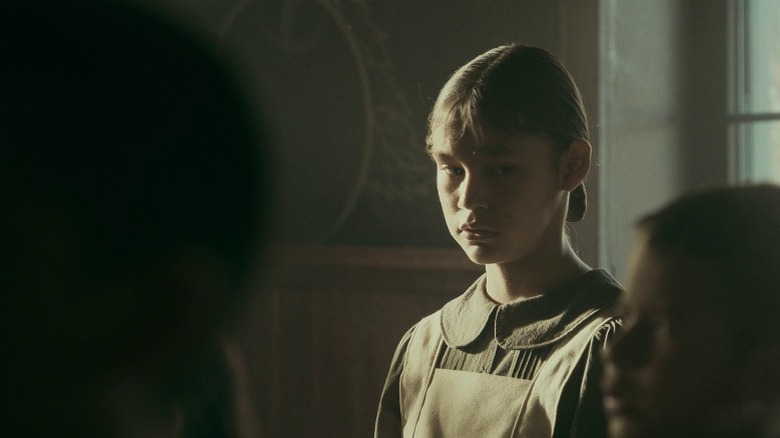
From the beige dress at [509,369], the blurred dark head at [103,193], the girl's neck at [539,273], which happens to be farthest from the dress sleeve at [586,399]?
the blurred dark head at [103,193]

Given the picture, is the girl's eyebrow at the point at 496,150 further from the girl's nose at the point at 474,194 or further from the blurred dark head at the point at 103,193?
the blurred dark head at the point at 103,193

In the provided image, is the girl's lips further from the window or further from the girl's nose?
the window

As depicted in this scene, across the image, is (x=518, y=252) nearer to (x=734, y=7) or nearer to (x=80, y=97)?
(x=80, y=97)

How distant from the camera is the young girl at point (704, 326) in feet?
2.49

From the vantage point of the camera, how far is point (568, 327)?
120 cm

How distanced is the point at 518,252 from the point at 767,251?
448 mm

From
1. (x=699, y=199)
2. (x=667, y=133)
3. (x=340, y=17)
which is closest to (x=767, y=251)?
(x=699, y=199)

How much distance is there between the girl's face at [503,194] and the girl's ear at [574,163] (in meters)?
0.02

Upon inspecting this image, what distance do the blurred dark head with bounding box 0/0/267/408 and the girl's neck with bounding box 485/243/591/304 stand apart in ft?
2.27

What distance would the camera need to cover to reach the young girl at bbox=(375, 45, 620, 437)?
46.9 inches

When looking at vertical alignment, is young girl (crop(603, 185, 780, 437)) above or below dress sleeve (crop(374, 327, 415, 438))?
above

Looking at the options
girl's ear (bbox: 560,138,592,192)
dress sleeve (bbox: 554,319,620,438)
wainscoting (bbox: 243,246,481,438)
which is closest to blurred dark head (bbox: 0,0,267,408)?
dress sleeve (bbox: 554,319,620,438)

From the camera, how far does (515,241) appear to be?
122 centimetres

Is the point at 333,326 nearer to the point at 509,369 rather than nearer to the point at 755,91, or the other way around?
the point at 755,91
